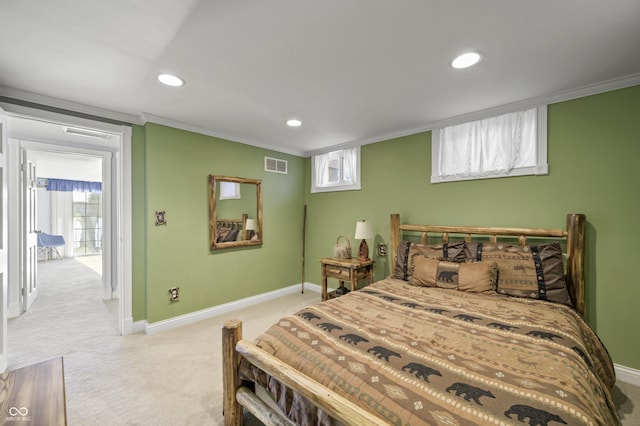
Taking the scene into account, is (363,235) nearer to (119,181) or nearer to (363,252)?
(363,252)

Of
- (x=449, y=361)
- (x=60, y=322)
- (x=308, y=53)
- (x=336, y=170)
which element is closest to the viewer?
(x=449, y=361)

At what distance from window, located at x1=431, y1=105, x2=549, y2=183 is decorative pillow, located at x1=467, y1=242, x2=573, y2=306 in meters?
0.76

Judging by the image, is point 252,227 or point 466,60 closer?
point 466,60

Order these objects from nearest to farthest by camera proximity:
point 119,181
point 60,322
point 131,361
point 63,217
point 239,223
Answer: point 131,361 → point 119,181 → point 60,322 → point 239,223 → point 63,217

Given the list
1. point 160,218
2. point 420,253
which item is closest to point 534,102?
point 420,253

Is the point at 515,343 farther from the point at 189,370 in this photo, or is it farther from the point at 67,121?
the point at 67,121

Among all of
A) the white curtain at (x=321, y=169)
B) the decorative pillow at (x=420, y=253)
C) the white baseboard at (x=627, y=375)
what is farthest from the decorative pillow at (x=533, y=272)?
the white curtain at (x=321, y=169)

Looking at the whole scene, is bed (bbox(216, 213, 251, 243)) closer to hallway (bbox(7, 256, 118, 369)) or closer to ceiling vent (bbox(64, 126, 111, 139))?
hallway (bbox(7, 256, 118, 369))

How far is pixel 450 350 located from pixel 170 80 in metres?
2.66

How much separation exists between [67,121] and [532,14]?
12.2 ft

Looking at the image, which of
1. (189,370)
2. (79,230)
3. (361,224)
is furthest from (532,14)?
(79,230)

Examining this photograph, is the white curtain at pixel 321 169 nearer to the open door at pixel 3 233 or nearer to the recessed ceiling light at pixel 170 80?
the recessed ceiling light at pixel 170 80

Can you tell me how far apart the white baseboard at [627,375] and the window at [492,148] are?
5.53 ft

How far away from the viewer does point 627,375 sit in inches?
83.0
